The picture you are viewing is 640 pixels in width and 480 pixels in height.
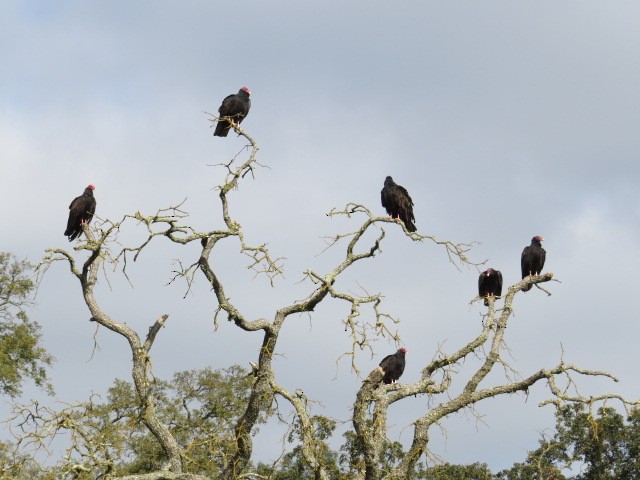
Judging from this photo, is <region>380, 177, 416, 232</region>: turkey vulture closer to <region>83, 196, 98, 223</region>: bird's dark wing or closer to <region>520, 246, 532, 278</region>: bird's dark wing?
<region>520, 246, 532, 278</region>: bird's dark wing

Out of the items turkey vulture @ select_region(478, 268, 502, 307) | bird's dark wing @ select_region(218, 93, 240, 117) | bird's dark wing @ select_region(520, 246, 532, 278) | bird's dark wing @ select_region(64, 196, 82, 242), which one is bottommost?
bird's dark wing @ select_region(64, 196, 82, 242)

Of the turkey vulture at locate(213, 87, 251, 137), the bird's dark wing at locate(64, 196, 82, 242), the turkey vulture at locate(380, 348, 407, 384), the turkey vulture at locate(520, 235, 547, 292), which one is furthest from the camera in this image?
the turkey vulture at locate(520, 235, 547, 292)

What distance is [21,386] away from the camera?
24609 mm

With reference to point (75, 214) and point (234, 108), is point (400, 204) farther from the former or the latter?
point (75, 214)

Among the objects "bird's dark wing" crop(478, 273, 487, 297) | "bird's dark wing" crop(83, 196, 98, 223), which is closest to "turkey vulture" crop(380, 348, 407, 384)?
"bird's dark wing" crop(478, 273, 487, 297)

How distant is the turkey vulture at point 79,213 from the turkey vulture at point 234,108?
1.65 m

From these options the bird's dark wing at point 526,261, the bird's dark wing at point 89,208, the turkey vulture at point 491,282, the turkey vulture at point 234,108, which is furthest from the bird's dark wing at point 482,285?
the bird's dark wing at point 89,208

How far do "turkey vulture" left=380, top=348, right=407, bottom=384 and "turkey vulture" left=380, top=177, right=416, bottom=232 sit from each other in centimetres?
175

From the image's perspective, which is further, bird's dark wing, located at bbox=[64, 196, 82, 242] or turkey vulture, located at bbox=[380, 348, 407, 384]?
turkey vulture, located at bbox=[380, 348, 407, 384]

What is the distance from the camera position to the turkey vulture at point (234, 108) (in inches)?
464

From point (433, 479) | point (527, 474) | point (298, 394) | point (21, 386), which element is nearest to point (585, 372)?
point (298, 394)

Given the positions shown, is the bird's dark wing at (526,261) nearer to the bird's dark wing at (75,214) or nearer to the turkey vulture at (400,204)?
the turkey vulture at (400,204)

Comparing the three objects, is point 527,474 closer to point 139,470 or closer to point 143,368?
point 139,470

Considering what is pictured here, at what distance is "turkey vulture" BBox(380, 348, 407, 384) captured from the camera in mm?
12836
